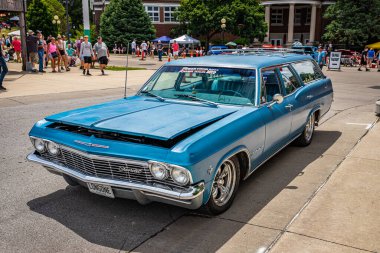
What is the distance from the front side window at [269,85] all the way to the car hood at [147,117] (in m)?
0.57

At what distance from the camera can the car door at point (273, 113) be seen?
4766mm

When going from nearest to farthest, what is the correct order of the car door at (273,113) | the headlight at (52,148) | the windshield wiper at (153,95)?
1. the headlight at (52,148)
2. the car door at (273,113)
3. the windshield wiper at (153,95)

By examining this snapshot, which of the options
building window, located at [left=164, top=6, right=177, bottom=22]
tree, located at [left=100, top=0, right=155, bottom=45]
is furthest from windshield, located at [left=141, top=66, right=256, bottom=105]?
A: building window, located at [left=164, top=6, right=177, bottom=22]

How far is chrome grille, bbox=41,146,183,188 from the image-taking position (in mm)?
3482

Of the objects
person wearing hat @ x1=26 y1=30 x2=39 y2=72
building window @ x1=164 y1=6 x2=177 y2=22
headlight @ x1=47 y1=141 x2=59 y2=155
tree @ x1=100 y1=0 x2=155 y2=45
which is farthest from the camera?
building window @ x1=164 y1=6 x2=177 y2=22

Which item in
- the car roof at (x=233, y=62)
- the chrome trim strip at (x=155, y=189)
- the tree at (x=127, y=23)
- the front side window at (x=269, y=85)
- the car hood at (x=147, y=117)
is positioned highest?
the tree at (x=127, y=23)

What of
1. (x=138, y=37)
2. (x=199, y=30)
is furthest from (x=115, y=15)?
(x=199, y=30)

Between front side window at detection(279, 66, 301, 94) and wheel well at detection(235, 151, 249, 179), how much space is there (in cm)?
177

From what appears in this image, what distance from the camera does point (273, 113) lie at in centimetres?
489

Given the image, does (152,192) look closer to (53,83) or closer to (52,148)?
(52,148)

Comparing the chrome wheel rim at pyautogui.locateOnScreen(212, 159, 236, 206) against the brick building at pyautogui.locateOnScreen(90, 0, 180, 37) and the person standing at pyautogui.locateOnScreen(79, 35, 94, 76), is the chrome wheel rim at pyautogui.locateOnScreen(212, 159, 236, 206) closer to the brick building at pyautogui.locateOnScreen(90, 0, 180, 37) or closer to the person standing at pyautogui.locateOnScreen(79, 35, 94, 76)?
the person standing at pyautogui.locateOnScreen(79, 35, 94, 76)

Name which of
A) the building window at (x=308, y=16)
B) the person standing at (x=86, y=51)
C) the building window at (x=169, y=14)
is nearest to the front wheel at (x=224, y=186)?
the person standing at (x=86, y=51)

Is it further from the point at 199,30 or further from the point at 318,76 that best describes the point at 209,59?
the point at 199,30

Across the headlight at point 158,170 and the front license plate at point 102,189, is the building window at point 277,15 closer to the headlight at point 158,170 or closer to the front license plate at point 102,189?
the front license plate at point 102,189
